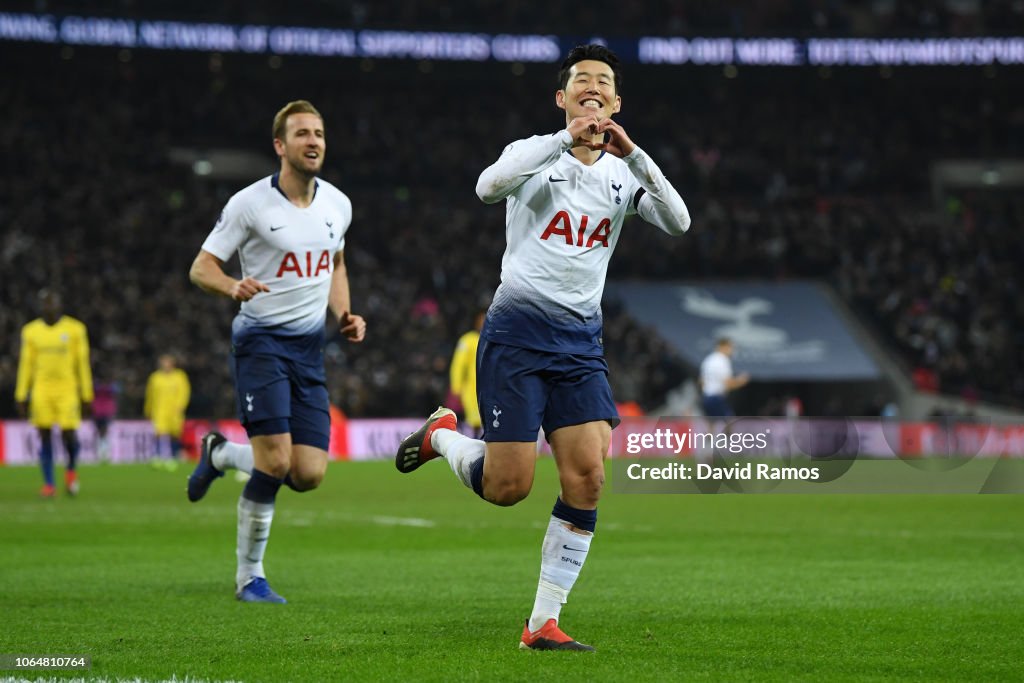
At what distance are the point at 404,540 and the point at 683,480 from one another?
10.7m

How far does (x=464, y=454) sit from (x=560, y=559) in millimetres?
758

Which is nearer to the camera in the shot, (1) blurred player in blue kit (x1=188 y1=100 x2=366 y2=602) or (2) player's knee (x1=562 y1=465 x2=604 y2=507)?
(2) player's knee (x1=562 y1=465 x2=604 y2=507)

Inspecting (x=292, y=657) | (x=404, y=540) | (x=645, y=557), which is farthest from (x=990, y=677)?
(x=404, y=540)

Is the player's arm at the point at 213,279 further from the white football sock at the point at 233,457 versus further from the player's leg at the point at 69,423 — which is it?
the player's leg at the point at 69,423

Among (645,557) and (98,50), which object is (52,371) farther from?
(98,50)

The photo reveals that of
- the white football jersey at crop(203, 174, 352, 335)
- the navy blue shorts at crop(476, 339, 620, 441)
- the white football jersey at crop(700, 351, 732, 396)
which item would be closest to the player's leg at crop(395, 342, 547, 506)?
the navy blue shorts at crop(476, 339, 620, 441)

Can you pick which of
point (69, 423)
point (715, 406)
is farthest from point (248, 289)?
point (715, 406)

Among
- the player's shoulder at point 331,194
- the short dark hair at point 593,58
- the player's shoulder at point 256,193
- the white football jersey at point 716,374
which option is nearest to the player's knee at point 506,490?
the short dark hair at point 593,58

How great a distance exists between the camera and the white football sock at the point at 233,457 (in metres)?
8.79

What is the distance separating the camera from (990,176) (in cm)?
4481

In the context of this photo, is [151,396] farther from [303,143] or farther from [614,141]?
[614,141]

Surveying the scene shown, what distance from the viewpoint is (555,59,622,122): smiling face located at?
612 cm

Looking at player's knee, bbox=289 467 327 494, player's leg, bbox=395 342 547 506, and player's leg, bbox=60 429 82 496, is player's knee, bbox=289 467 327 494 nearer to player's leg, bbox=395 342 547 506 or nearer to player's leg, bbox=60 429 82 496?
player's leg, bbox=395 342 547 506
